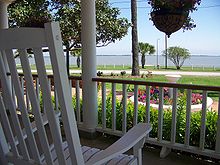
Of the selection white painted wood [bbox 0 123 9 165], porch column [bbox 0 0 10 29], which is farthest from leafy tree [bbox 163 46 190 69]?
white painted wood [bbox 0 123 9 165]

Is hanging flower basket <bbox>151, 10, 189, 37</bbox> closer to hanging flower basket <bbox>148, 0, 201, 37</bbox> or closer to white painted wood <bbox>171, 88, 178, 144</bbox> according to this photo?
hanging flower basket <bbox>148, 0, 201, 37</bbox>

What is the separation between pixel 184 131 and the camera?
9.25ft

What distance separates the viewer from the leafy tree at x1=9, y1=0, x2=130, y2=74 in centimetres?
784

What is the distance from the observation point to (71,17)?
8.26 metres

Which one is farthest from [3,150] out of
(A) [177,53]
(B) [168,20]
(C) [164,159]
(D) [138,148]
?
(A) [177,53]

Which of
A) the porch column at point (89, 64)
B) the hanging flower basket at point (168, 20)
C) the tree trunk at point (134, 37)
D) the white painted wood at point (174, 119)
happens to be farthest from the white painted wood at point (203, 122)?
the tree trunk at point (134, 37)

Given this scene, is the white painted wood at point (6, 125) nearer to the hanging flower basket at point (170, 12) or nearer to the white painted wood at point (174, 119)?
the white painted wood at point (174, 119)

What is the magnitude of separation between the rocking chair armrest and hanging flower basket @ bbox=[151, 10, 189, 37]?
60.1 inches

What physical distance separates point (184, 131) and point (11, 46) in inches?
91.1

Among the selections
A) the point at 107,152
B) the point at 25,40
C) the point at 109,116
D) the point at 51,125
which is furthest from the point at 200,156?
the point at 25,40

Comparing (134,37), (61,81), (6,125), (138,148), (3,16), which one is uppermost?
(3,16)

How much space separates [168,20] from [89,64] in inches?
42.4

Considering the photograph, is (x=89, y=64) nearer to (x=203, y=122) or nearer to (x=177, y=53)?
(x=203, y=122)

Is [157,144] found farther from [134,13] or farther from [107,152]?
[134,13]
